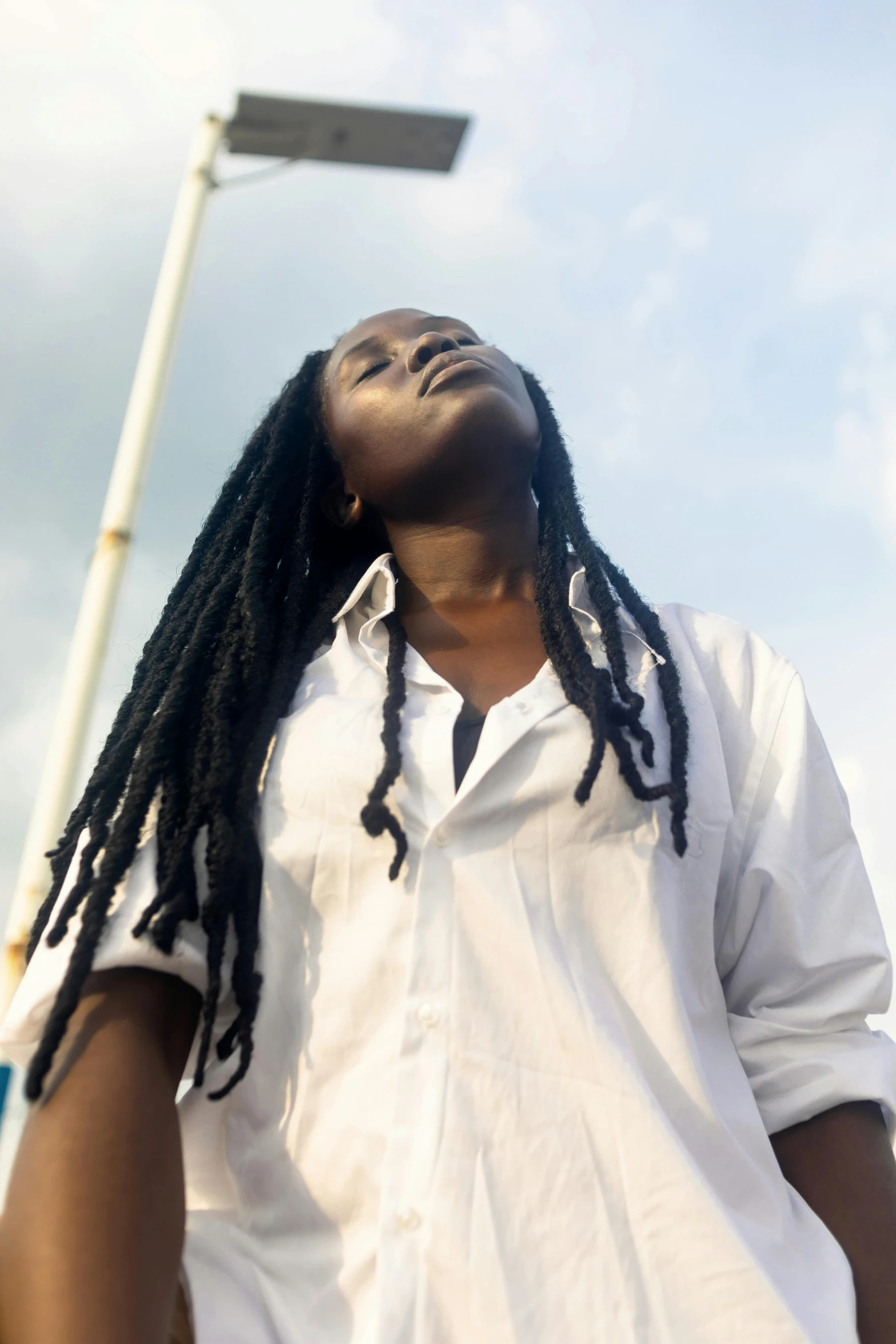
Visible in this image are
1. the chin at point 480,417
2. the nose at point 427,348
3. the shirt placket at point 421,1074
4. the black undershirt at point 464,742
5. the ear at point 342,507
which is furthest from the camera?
the ear at point 342,507

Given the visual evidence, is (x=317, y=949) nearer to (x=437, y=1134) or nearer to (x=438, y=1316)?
(x=437, y=1134)

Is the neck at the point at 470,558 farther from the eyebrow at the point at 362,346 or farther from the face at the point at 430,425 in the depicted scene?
the eyebrow at the point at 362,346

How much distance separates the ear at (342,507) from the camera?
305cm

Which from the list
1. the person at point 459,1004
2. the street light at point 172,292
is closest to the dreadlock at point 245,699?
the person at point 459,1004

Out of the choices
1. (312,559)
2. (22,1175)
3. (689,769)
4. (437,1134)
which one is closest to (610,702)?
(689,769)

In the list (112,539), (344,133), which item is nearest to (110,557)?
(112,539)

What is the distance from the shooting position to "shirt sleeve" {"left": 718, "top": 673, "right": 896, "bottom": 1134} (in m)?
2.03

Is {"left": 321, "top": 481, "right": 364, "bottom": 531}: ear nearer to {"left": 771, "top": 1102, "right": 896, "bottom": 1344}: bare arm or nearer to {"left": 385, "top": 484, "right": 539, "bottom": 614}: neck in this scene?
{"left": 385, "top": 484, "right": 539, "bottom": 614}: neck

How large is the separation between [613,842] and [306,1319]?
893mm

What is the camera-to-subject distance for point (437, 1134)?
1.74m

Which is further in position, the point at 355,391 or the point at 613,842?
the point at 355,391

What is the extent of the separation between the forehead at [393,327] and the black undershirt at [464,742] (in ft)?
3.86

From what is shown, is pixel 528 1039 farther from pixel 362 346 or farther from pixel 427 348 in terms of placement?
pixel 362 346

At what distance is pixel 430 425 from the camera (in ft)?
8.79
